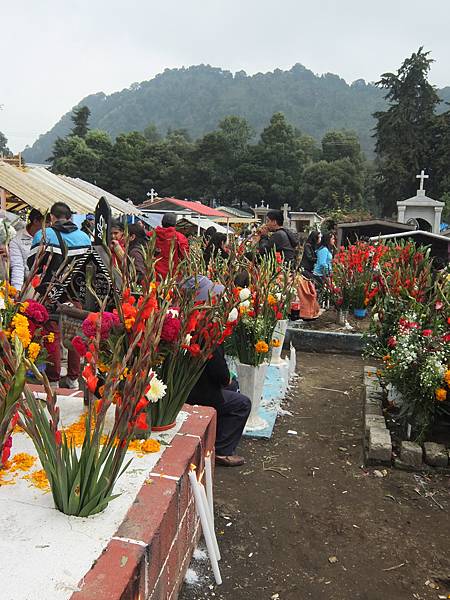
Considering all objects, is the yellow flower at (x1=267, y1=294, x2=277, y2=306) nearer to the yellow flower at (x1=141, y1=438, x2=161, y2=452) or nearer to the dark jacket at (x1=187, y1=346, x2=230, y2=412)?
the dark jacket at (x1=187, y1=346, x2=230, y2=412)

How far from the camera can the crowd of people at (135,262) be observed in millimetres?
2545

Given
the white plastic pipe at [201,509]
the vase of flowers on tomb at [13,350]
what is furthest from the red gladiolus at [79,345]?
the white plastic pipe at [201,509]

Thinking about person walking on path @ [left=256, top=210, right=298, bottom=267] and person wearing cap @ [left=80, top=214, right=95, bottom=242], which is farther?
person walking on path @ [left=256, top=210, right=298, bottom=267]

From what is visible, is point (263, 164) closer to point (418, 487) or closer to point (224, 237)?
point (224, 237)

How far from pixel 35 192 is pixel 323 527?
6449mm

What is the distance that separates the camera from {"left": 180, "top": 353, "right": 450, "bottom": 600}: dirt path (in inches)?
96.7

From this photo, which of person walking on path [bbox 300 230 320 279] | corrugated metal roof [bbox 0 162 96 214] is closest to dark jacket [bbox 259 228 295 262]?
person walking on path [bbox 300 230 320 279]

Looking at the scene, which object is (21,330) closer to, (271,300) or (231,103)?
(271,300)

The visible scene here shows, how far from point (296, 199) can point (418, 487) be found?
45.8 m

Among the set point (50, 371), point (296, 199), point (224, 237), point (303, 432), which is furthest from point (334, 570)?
point (296, 199)

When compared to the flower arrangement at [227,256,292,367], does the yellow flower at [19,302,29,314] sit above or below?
above

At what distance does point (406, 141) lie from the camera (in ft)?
117

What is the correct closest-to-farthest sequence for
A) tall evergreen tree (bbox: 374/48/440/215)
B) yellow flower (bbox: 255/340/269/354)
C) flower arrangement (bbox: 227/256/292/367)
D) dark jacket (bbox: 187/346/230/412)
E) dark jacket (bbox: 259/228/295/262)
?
dark jacket (bbox: 187/346/230/412) < yellow flower (bbox: 255/340/269/354) < flower arrangement (bbox: 227/256/292/367) < dark jacket (bbox: 259/228/295/262) < tall evergreen tree (bbox: 374/48/440/215)

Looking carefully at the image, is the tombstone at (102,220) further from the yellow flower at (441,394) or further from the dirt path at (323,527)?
the yellow flower at (441,394)
